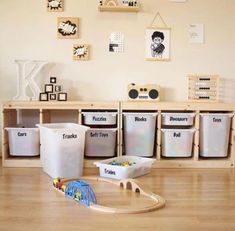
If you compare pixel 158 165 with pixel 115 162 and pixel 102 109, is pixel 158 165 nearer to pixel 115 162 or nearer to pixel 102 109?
pixel 115 162

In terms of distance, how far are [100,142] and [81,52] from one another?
935 millimetres

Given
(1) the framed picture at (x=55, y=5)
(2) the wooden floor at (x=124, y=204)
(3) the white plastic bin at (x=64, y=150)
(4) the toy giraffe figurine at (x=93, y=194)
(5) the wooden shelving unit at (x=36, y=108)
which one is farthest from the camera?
(1) the framed picture at (x=55, y=5)

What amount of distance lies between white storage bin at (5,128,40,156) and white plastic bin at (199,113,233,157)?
147cm

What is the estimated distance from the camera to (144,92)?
3408mm

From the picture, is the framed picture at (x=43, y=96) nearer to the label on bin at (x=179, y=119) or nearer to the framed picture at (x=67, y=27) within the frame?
the framed picture at (x=67, y=27)

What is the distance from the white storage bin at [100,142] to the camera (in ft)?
10.6

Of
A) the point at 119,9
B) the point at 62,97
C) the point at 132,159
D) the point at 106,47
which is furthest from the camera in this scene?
the point at 106,47

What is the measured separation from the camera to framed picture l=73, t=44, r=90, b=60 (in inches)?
142

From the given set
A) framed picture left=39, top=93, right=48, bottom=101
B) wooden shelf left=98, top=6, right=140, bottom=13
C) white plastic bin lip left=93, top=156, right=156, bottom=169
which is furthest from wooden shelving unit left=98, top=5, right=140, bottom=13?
white plastic bin lip left=93, top=156, right=156, bottom=169

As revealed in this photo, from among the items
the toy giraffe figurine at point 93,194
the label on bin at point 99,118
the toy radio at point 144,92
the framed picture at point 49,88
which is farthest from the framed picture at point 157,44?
the toy giraffe figurine at point 93,194

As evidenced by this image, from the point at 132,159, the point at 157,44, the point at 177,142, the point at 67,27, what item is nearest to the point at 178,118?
the point at 177,142

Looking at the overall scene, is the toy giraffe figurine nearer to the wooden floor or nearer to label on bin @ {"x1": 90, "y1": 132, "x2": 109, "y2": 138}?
the wooden floor

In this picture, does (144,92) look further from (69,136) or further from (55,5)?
(55,5)

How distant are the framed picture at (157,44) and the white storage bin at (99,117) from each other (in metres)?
0.76
